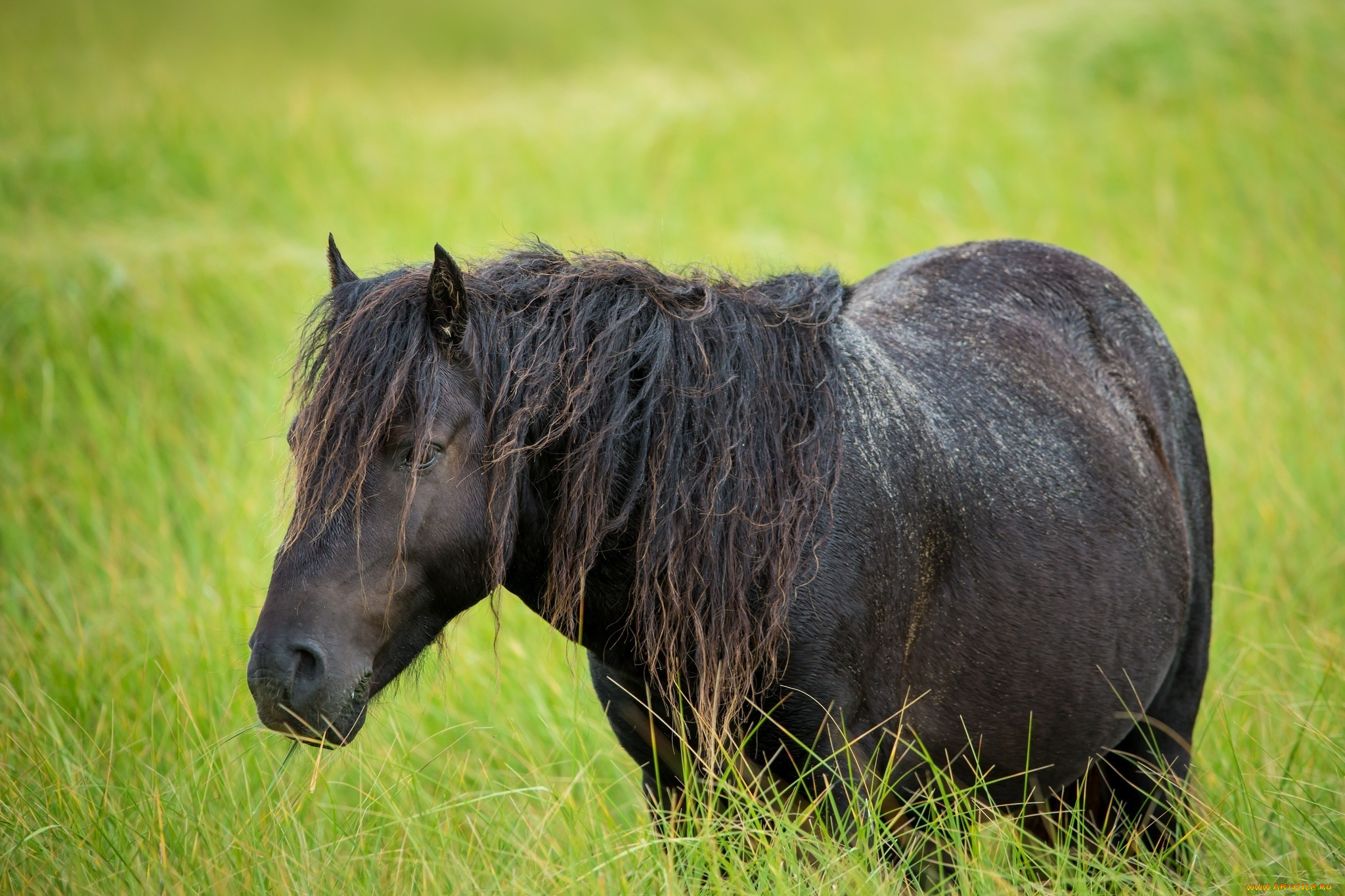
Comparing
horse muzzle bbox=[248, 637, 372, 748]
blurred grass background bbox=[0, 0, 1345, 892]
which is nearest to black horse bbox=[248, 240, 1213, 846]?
horse muzzle bbox=[248, 637, 372, 748]

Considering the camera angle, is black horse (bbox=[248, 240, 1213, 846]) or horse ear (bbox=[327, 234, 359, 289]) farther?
horse ear (bbox=[327, 234, 359, 289])

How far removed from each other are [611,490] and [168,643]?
224cm

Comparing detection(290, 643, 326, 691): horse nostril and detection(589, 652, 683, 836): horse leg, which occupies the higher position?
detection(290, 643, 326, 691): horse nostril

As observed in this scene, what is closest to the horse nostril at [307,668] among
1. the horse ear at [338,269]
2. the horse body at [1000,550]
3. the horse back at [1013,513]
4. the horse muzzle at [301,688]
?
the horse muzzle at [301,688]

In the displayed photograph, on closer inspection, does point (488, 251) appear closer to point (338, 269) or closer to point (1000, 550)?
point (338, 269)

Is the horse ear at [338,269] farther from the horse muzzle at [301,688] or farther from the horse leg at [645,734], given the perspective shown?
the horse leg at [645,734]

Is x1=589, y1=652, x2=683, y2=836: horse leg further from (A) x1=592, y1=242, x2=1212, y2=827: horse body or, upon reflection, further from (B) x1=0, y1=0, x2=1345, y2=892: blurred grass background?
(B) x1=0, y1=0, x2=1345, y2=892: blurred grass background

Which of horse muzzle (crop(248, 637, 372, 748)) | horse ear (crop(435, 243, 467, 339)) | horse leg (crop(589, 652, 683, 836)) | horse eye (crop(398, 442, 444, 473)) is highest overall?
horse ear (crop(435, 243, 467, 339))

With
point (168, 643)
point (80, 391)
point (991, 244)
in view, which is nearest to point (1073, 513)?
point (991, 244)

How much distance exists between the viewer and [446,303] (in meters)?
1.78

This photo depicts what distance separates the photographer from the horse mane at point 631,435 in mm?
1761

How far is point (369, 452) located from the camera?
1.69 metres

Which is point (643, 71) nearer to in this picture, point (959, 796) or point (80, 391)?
point (80, 391)

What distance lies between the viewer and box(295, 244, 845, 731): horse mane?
5.78 feet
